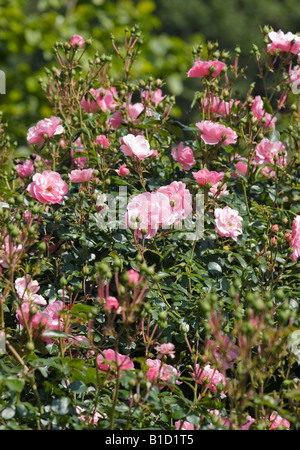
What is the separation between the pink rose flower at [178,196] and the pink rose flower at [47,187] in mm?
292

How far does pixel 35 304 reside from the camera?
172 centimetres

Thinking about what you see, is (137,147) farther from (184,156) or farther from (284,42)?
(284,42)

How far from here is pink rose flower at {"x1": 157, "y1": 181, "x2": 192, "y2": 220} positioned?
186 cm

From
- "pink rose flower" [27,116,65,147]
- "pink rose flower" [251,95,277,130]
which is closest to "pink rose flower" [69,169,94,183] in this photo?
"pink rose flower" [27,116,65,147]

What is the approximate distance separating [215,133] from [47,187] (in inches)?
A: 20.8

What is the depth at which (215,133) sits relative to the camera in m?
2.04

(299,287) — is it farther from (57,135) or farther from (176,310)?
(57,135)

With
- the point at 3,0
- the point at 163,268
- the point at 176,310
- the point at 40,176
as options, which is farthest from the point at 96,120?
the point at 3,0

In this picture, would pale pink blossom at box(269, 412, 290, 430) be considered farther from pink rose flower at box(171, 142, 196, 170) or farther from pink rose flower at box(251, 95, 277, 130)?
pink rose flower at box(251, 95, 277, 130)

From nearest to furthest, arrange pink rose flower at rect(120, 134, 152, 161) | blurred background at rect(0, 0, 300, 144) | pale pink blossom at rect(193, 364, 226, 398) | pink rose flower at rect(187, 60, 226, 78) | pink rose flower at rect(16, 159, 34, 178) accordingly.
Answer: pale pink blossom at rect(193, 364, 226, 398), pink rose flower at rect(120, 134, 152, 161), pink rose flower at rect(187, 60, 226, 78), pink rose flower at rect(16, 159, 34, 178), blurred background at rect(0, 0, 300, 144)

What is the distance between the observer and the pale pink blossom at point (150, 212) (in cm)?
174

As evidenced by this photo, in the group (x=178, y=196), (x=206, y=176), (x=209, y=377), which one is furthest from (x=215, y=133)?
(x=209, y=377)

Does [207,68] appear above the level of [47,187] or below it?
above

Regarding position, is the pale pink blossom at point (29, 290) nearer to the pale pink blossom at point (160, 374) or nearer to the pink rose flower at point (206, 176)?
the pale pink blossom at point (160, 374)
